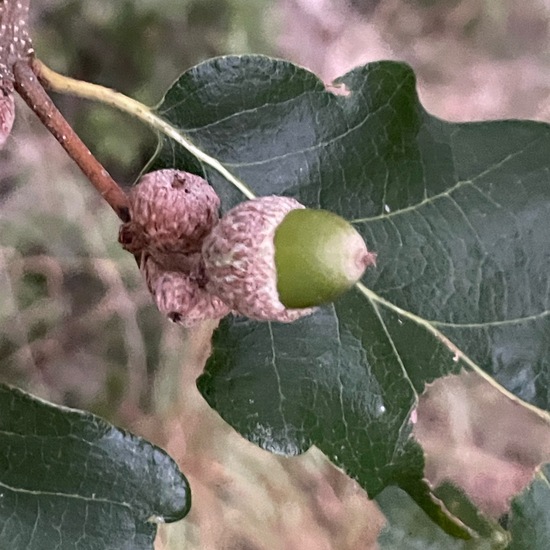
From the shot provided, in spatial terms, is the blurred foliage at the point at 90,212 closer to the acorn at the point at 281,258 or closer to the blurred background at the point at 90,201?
the blurred background at the point at 90,201

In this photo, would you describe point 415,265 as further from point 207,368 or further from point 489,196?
point 207,368

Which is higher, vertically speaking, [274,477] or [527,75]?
[527,75]

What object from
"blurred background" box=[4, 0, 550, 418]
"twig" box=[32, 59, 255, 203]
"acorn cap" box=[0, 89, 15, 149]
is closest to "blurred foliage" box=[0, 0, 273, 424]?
"blurred background" box=[4, 0, 550, 418]

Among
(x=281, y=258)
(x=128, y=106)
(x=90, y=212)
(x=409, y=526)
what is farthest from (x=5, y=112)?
(x=90, y=212)

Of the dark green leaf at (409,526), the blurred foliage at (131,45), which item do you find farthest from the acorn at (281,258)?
the blurred foliage at (131,45)

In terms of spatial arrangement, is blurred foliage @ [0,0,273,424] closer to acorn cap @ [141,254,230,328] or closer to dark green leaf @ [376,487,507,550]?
dark green leaf @ [376,487,507,550]

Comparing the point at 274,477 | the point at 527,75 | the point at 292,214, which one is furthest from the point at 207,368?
the point at 527,75
